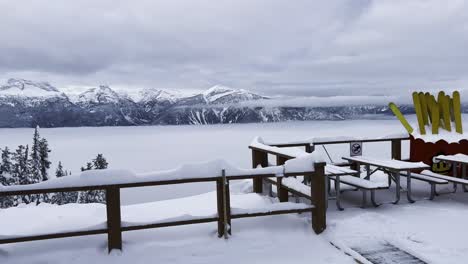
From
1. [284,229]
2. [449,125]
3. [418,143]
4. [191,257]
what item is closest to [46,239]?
[191,257]

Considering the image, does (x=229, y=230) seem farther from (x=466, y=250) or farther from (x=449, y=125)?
(x=449, y=125)

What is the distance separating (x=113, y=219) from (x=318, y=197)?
3004 millimetres

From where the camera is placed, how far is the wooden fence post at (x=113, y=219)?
5281 mm

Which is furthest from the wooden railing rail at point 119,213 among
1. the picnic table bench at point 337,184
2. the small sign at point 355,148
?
the small sign at point 355,148

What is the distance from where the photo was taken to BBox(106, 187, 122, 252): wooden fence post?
528 cm

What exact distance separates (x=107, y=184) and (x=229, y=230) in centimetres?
186

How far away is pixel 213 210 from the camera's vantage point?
723 cm

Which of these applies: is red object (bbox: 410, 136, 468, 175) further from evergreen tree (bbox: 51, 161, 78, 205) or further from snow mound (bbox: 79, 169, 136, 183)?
evergreen tree (bbox: 51, 161, 78, 205)

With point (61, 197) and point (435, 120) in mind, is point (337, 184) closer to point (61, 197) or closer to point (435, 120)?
point (435, 120)

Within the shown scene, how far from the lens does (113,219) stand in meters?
5.32

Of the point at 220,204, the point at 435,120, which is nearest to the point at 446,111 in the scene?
the point at 435,120

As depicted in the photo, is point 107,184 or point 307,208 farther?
point 307,208

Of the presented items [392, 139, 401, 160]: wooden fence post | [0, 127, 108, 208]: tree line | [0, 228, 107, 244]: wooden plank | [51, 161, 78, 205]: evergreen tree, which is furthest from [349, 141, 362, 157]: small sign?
[51, 161, 78, 205]: evergreen tree

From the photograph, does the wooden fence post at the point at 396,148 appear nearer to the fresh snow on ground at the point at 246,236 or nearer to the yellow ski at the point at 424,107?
the yellow ski at the point at 424,107
